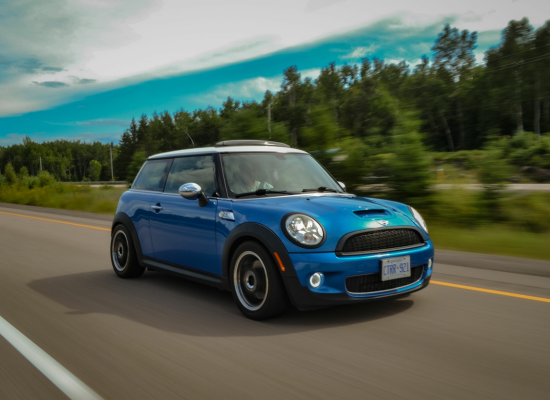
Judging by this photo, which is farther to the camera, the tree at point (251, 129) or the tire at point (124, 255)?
the tree at point (251, 129)

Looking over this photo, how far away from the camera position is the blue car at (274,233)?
13.9 ft

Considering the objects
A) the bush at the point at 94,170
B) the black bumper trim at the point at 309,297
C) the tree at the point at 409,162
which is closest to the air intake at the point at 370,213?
the black bumper trim at the point at 309,297

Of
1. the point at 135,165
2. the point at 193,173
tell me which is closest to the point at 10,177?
the point at 135,165

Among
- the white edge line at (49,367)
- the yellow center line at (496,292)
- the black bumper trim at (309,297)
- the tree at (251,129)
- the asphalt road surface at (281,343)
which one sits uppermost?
the tree at (251,129)

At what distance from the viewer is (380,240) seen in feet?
14.4

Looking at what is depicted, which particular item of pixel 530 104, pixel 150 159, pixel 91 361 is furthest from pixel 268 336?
pixel 530 104

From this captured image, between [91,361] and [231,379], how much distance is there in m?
1.08

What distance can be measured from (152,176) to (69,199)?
975 inches

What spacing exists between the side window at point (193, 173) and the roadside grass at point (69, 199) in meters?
15.3

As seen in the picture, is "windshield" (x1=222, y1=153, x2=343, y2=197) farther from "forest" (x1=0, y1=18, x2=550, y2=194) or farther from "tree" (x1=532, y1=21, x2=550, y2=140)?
"tree" (x1=532, y1=21, x2=550, y2=140)

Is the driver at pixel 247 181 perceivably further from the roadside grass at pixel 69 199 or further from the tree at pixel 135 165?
the tree at pixel 135 165

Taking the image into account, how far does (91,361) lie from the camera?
12.1ft

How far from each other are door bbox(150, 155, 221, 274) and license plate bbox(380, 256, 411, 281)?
5.03 feet

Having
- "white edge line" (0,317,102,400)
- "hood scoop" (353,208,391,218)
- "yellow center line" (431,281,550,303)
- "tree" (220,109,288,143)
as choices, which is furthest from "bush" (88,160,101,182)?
"hood scoop" (353,208,391,218)
